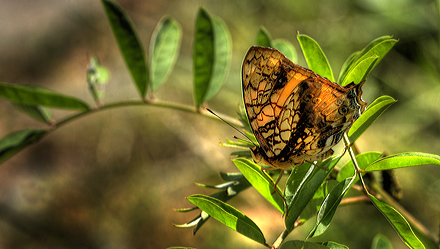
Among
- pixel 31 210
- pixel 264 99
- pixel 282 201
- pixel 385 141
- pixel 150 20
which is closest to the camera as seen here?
pixel 282 201

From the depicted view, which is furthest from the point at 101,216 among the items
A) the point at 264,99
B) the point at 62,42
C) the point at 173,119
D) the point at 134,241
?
the point at 264,99

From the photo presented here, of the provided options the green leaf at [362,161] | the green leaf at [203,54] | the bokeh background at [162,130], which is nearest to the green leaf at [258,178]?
the green leaf at [362,161]

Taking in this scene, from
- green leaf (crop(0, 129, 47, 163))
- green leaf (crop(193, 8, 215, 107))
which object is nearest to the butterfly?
green leaf (crop(193, 8, 215, 107))

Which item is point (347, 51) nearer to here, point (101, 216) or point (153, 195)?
point (153, 195)

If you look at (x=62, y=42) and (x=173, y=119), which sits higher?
(x=62, y=42)

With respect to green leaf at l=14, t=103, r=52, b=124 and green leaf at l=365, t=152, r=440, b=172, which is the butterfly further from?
green leaf at l=14, t=103, r=52, b=124

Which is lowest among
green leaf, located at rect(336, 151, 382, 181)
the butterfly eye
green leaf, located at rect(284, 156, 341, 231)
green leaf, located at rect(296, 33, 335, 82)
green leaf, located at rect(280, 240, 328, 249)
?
green leaf, located at rect(280, 240, 328, 249)

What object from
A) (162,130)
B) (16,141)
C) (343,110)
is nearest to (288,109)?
(343,110)
